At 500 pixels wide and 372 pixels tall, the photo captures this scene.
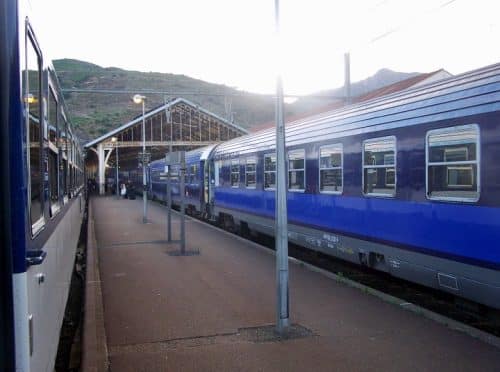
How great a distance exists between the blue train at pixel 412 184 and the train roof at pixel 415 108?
0.7 inches

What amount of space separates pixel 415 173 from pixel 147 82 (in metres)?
182

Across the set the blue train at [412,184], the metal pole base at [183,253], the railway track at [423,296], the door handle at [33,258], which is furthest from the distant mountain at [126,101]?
the door handle at [33,258]

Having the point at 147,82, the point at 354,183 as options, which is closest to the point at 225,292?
the point at 354,183

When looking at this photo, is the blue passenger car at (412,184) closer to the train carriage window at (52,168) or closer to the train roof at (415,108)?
the train roof at (415,108)

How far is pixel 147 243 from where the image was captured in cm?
1498

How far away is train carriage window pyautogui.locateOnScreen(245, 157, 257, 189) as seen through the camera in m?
14.6

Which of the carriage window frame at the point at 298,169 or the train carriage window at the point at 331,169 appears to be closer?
the train carriage window at the point at 331,169

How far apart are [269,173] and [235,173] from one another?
11.1ft

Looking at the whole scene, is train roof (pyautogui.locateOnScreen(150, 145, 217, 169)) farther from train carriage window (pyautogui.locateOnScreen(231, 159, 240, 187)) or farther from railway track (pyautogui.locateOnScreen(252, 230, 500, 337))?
railway track (pyautogui.locateOnScreen(252, 230, 500, 337))

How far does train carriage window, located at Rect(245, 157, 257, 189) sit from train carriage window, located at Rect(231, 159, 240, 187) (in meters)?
0.94

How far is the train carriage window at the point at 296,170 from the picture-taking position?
11.4 metres

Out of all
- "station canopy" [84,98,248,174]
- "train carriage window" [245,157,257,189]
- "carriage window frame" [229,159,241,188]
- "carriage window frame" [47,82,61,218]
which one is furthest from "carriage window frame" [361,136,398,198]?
"station canopy" [84,98,248,174]

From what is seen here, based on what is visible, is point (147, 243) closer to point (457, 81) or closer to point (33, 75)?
point (457, 81)

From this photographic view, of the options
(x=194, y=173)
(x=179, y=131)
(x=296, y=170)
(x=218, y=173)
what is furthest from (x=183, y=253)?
(x=179, y=131)
